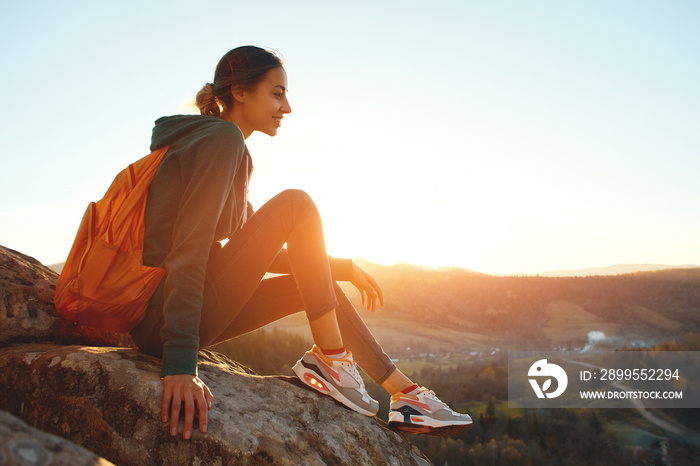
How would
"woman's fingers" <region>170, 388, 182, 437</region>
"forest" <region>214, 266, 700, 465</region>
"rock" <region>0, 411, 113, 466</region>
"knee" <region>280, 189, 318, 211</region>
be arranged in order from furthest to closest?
"forest" <region>214, 266, 700, 465</region> < "knee" <region>280, 189, 318, 211</region> < "woman's fingers" <region>170, 388, 182, 437</region> < "rock" <region>0, 411, 113, 466</region>

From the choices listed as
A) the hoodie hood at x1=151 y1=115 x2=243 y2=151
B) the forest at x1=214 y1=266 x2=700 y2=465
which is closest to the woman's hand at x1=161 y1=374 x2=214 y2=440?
the hoodie hood at x1=151 y1=115 x2=243 y2=151

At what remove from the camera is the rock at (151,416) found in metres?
1.60

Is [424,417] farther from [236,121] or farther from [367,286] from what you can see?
[236,121]

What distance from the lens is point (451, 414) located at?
7.51 feet

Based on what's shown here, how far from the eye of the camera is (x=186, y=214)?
5.79ft

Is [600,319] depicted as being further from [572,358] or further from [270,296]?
[270,296]

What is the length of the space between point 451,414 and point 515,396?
11285 mm

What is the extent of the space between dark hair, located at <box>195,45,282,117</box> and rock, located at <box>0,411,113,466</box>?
1894 mm

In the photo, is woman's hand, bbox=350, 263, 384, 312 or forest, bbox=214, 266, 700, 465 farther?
forest, bbox=214, 266, 700, 465

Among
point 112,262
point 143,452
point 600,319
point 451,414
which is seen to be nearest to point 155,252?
point 112,262

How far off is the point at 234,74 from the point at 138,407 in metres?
1.60

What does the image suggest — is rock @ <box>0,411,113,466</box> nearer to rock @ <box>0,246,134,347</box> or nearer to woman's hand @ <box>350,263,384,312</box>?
rock @ <box>0,246,134,347</box>

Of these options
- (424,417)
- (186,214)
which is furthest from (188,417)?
(424,417)

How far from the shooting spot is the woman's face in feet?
7.79
